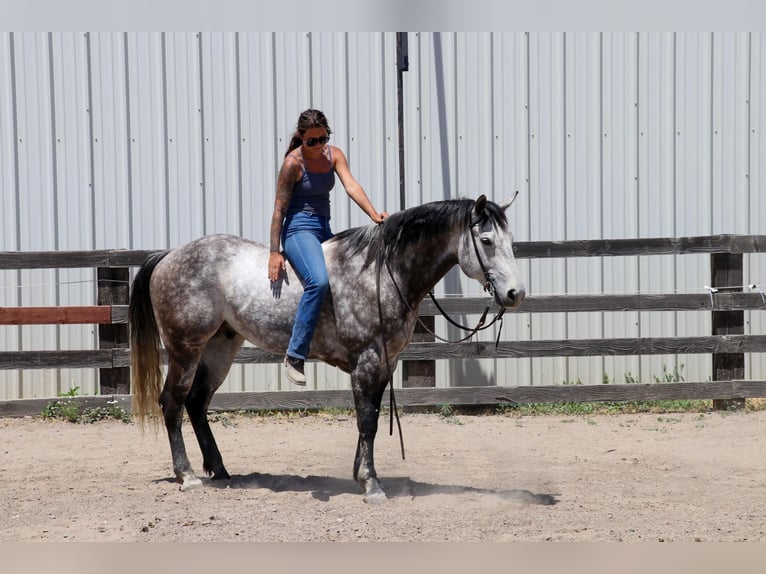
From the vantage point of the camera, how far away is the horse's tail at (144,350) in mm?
5121

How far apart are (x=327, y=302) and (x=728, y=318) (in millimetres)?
4359

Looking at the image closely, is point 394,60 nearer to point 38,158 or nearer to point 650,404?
point 38,158

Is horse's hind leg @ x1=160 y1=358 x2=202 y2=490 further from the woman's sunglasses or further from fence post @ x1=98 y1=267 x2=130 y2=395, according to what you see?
fence post @ x1=98 y1=267 x2=130 y2=395

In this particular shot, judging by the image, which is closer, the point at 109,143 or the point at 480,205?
the point at 480,205

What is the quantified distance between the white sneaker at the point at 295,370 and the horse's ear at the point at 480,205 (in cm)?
123

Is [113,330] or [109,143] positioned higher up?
[109,143]

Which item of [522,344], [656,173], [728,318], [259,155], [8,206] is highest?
[259,155]

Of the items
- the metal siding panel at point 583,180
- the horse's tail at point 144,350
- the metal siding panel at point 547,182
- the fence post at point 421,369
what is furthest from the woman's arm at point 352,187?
the metal siding panel at point 583,180

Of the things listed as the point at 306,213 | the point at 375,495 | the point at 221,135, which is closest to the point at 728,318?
the point at 375,495

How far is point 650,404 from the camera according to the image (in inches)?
302

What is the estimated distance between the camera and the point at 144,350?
5.14 m

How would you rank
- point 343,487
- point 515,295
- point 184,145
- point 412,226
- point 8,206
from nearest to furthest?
point 515,295, point 412,226, point 343,487, point 8,206, point 184,145

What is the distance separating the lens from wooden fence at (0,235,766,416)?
7113 mm

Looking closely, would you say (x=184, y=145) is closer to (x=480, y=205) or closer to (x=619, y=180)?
(x=619, y=180)
